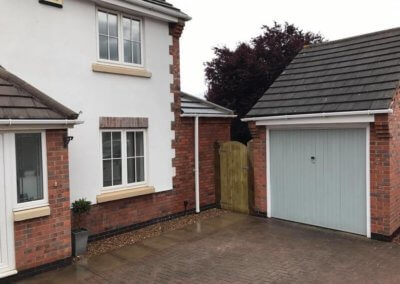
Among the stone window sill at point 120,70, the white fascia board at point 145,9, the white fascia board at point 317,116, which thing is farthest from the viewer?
the white fascia board at point 145,9

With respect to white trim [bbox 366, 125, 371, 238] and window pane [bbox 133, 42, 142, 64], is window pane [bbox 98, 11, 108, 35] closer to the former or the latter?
window pane [bbox 133, 42, 142, 64]

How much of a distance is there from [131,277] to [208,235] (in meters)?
2.56

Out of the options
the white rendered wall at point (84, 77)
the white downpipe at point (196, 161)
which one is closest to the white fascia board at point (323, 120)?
the white downpipe at point (196, 161)

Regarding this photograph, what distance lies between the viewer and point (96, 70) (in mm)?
7770

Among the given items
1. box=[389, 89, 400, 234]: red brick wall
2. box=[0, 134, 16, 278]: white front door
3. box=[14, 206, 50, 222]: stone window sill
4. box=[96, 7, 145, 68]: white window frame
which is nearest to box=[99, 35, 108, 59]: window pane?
box=[96, 7, 145, 68]: white window frame

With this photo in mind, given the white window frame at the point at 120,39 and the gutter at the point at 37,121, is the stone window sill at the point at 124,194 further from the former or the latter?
the white window frame at the point at 120,39

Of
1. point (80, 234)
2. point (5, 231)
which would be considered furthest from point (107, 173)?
point (5, 231)

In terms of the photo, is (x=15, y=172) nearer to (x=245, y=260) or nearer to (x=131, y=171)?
(x=131, y=171)

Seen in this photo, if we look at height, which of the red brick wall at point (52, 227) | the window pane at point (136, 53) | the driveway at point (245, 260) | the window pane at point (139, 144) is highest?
the window pane at point (136, 53)

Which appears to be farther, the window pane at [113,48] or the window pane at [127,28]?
the window pane at [127,28]

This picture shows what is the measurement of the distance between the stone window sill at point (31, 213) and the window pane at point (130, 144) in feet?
9.00

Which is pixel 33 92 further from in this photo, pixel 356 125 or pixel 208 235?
pixel 356 125

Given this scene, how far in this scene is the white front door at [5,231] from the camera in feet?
18.5

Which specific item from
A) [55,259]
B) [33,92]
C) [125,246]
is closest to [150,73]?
[33,92]
